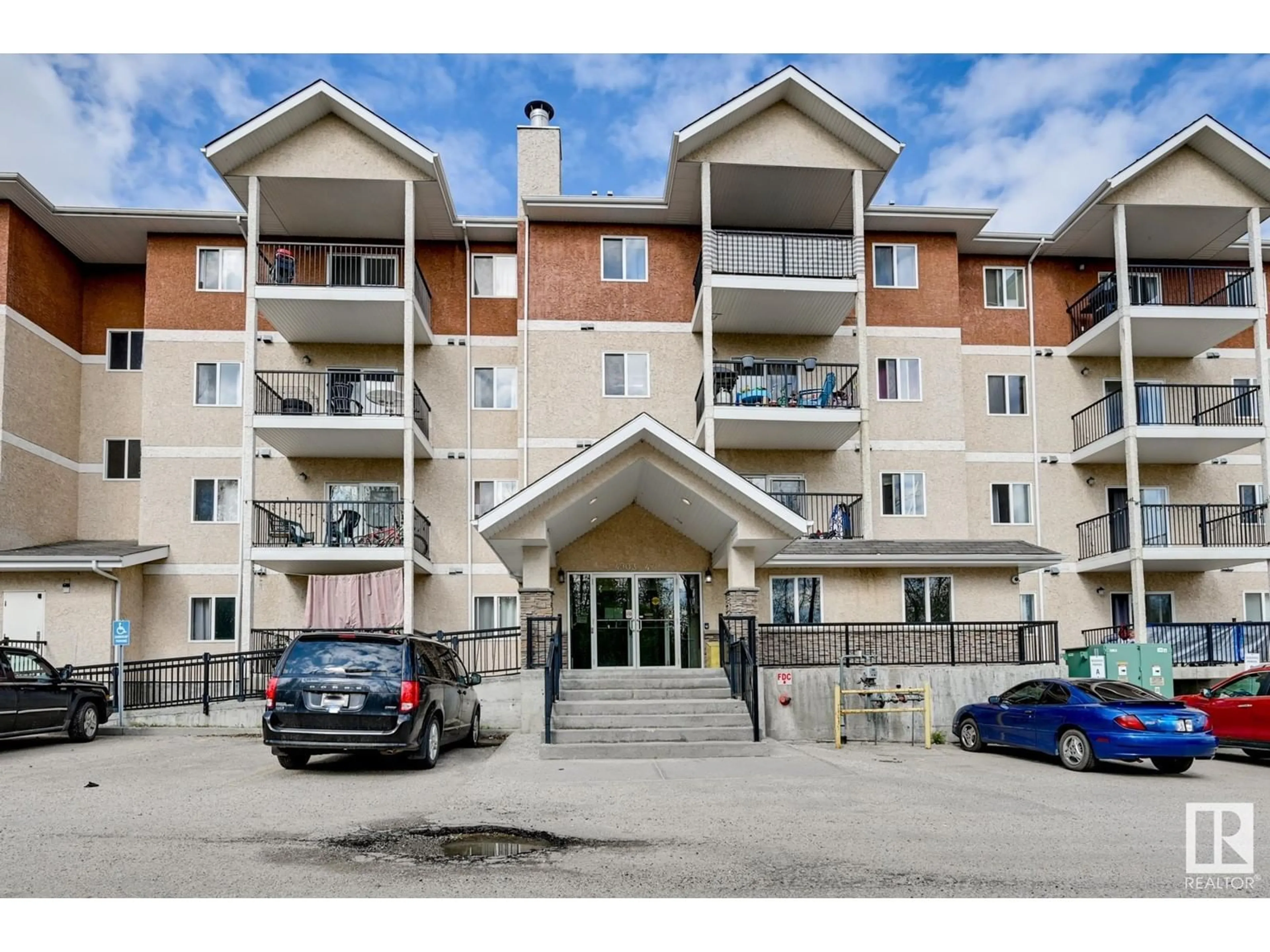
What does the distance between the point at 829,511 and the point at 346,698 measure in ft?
51.4

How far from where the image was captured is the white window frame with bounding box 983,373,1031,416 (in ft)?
93.5

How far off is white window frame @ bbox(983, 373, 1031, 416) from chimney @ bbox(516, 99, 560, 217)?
12158 millimetres

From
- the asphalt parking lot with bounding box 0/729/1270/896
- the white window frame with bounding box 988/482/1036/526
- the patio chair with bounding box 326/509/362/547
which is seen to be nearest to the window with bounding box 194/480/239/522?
the patio chair with bounding box 326/509/362/547

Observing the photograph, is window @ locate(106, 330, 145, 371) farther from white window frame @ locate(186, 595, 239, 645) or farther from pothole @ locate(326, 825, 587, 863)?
pothole @ locate(326, 825, 587, 863)

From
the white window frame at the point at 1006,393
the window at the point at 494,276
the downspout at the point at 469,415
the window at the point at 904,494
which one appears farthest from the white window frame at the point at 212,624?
the white window frame at the point at 1006,393

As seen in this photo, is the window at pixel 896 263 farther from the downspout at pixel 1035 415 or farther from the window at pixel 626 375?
the window at pixel 626 375

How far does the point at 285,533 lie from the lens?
81.7 ft

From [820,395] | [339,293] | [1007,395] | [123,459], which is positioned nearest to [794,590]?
[820,395]

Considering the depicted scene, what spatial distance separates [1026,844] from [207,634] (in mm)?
21943

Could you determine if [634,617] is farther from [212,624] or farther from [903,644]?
[212,624]

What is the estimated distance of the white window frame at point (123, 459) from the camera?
27.9 metres

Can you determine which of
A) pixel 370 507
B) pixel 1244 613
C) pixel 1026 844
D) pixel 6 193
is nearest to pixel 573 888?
pixel 1026 844

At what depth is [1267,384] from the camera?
2656 cm

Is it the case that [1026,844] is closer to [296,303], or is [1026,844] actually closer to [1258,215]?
[296,303]
